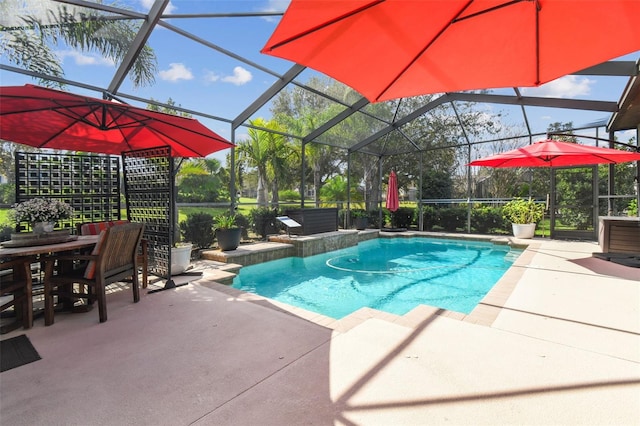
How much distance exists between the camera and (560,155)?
206 inches

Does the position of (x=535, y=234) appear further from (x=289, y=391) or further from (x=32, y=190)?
(x=32, y=190)

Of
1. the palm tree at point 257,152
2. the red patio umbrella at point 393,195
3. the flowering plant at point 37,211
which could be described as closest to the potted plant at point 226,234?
the flowering plant at point 37,211

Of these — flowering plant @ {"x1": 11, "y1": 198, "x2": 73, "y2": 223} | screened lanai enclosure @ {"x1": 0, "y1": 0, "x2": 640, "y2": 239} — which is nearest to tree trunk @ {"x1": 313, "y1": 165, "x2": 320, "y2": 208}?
screened lanai enclosure @ {"x1": 0, "y1": 0, "x2": 640, "y2": 239}

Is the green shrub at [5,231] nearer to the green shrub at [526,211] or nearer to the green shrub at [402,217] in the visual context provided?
the green shrub at [402,217]

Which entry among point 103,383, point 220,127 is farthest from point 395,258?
point 103,383

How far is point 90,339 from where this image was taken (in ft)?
8.34

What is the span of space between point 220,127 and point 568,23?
7302mm

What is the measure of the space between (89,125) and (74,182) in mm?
1118

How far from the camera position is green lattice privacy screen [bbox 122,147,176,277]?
425cm

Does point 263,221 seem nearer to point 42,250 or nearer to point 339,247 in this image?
point 339,247

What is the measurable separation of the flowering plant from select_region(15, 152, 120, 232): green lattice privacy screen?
822 millimetres

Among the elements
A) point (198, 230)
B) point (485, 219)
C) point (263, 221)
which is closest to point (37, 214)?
point (198, 230)

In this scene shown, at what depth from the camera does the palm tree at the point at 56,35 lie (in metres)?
4.17

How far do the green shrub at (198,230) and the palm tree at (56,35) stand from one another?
3307 millimetres
